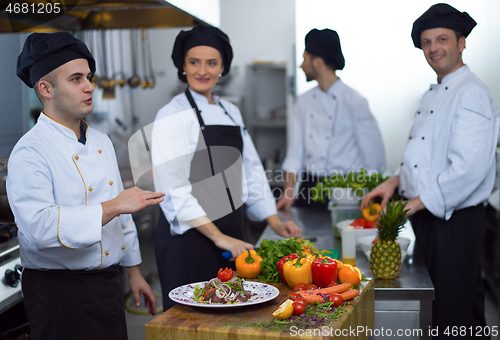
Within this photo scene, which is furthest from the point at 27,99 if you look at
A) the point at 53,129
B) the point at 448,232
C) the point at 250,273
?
the point at 448,232

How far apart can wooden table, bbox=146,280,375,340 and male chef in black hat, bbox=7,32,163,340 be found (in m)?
0.31

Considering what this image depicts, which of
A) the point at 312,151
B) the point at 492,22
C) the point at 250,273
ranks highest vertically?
the point at 492,22

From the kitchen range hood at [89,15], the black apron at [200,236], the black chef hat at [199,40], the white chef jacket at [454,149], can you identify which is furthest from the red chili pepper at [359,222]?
the kitchen range hood at [89,15]

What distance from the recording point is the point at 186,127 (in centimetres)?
187

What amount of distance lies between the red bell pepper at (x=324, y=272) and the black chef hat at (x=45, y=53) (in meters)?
0.91

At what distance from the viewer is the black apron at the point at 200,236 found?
185 cm

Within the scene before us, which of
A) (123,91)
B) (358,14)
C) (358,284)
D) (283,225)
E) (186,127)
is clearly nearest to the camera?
(358,284)

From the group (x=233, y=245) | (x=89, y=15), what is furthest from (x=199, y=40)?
(x=233, y=245)

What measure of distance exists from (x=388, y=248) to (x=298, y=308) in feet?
1.76

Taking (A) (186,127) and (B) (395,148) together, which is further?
(B) (395,148)

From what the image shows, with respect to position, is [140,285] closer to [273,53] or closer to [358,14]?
[358,14]

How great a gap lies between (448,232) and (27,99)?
9.42 ft

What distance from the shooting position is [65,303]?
1.41m

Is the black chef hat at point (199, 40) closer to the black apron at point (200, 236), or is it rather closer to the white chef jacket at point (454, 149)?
the black apron at point (200, 236)
